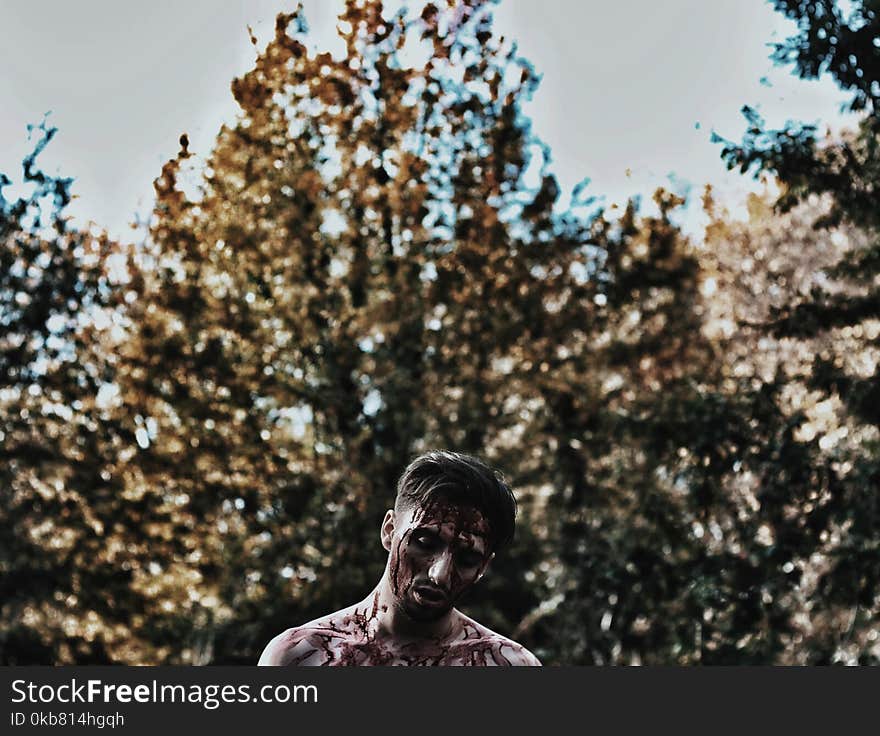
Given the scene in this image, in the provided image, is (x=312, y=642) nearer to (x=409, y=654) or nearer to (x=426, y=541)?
(x=409, y=654)

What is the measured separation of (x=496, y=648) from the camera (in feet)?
6.77

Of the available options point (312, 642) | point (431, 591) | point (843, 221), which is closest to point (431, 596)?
point (431, 591)

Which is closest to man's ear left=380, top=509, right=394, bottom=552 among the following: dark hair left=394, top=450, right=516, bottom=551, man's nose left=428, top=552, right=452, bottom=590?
dark hair left=394, top=450, right=516, bottom=551

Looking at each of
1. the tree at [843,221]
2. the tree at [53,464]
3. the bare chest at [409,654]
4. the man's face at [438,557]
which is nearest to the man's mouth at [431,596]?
the man's face at [438,557]

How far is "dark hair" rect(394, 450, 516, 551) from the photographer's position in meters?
2.05

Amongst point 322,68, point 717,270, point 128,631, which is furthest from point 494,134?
point 128,631

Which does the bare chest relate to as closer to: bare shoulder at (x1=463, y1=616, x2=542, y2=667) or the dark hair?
bare shoulder at (x1=463, y1=616, x2=542, y2=667)

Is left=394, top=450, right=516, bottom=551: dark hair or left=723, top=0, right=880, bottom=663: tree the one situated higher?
left=723, top=0, right=880, bottom=663: tree

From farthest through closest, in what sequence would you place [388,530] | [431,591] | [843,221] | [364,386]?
[364,386]
[843,221]
[388,530]
[431,591]

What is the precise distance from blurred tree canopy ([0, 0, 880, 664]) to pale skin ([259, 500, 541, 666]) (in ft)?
23.5

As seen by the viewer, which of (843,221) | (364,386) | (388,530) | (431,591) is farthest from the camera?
(364,386)

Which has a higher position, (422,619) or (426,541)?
(426,541)

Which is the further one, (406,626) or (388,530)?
(388,530)

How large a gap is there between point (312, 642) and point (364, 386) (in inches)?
337
